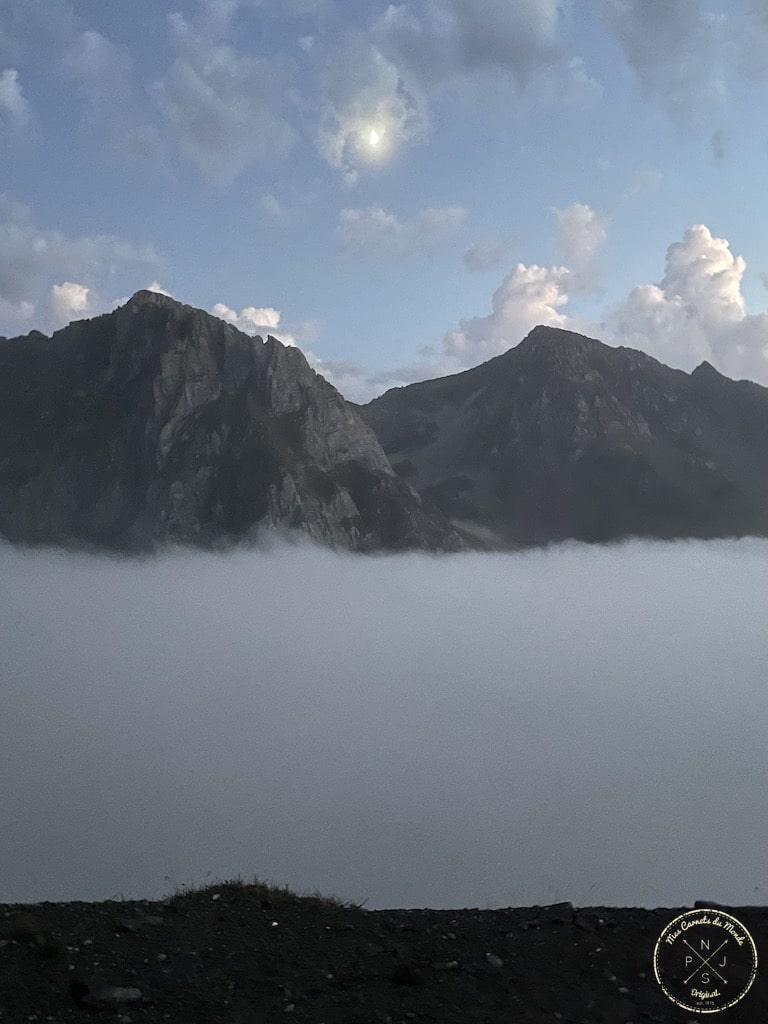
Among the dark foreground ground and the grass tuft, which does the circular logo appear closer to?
the dark foreground ground

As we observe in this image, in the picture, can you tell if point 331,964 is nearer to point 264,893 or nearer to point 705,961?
point 264,893

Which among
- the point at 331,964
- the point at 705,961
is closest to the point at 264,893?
the point at 331,964

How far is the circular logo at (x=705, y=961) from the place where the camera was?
12891 millimetres

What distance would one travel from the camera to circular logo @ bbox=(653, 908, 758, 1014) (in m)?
12.9

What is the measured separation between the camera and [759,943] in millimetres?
14383

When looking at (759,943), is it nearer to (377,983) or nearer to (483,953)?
(483,953)

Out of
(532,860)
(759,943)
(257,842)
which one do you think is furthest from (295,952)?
(257,842)

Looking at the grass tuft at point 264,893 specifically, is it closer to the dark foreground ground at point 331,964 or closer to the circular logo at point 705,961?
the dark foreground ground at point 331,964

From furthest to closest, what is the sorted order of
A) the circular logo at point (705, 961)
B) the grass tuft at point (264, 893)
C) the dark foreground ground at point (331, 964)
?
the grass tuft at point (264, 893) < the circular logo at point (705, 961) < the dark foreground ground at point (331, 964)

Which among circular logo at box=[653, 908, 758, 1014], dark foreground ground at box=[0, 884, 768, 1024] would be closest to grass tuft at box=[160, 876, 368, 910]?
dark foreground ground at box=[0, 884, 768, 1024]

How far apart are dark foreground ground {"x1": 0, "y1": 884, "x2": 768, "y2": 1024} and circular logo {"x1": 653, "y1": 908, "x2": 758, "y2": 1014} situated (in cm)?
21

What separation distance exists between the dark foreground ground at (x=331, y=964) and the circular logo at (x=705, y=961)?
0.67 ft

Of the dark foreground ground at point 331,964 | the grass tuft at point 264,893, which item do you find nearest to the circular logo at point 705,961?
the dark foreground ground at point 331,964

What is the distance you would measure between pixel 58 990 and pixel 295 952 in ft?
14.4
